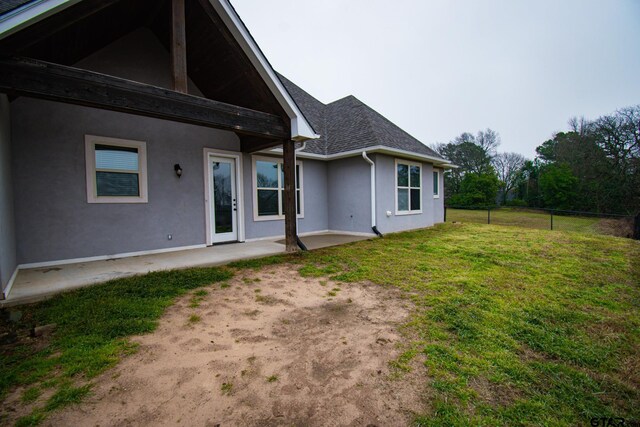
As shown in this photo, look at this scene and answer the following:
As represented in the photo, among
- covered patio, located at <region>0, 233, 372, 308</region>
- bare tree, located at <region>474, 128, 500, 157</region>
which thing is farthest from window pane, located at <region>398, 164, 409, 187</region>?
bare tree, located at <region>474, 128, 500, 157</region>

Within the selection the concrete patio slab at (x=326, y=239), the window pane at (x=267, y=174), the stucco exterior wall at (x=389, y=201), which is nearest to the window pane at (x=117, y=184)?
the window pane at (x=267, y=174)

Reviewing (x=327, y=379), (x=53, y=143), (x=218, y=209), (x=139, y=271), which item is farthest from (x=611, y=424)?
(x=53, y=143)

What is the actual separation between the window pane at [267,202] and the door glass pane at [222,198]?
2.89 ft

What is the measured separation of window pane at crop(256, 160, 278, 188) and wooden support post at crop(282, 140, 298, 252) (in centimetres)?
207

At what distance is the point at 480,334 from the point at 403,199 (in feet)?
24.5

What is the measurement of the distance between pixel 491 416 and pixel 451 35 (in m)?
14.1

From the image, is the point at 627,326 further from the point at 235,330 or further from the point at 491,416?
the point at 235,330

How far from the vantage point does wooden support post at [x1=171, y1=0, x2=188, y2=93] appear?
14.1 ft

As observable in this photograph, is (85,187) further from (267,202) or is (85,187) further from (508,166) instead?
(508,166)

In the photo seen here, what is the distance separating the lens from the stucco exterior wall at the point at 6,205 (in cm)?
344

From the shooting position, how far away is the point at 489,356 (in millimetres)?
2205

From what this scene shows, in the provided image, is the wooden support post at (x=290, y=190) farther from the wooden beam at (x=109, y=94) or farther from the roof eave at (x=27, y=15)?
the roof eave at (x=27, y=15)

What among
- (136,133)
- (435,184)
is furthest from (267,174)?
(435,184)

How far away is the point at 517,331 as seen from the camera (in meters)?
2.62
